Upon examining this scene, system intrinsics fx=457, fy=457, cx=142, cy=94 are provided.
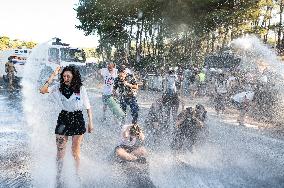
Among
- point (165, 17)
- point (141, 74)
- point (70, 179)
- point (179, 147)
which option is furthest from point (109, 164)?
point (165, 17)

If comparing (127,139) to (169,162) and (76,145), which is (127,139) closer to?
(169,162)

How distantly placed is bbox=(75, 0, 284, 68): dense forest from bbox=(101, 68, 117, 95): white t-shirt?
15701 mm

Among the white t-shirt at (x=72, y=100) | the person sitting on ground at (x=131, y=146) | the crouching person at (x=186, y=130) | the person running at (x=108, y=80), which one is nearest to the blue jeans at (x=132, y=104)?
the person running at (x=108, y=80)

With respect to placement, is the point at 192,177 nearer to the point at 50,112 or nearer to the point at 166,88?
the point at 166,88

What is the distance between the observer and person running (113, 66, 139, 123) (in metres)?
11.9

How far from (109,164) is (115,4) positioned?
33.2m

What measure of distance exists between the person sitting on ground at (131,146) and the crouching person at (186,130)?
64.9 inches

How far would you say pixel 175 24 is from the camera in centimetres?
3544

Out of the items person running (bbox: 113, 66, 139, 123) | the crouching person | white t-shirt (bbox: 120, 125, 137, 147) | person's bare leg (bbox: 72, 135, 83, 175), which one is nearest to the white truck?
person running (bbox: 113, 66, 139, 123)

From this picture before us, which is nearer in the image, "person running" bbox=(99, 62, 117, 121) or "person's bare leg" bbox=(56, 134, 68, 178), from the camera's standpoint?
"person's bare leg" bbox=(56, 134, 68, 178)

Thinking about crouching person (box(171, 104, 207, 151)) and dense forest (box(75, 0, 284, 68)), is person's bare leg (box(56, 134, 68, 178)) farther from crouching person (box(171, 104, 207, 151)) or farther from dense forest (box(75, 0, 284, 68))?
dense forest (box(75, 0, 284, 68))

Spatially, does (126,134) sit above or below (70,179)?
above

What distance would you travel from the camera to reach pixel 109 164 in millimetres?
8227

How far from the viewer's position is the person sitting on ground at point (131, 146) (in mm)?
7910
